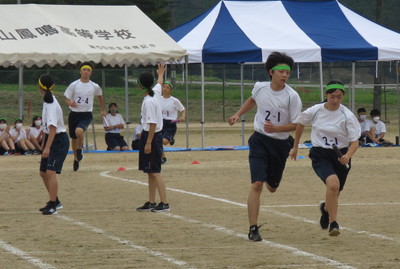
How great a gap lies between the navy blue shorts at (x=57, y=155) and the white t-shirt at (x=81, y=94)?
6282mm

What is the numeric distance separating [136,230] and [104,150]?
1488 centimetres

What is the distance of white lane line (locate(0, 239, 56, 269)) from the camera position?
28.9 feet

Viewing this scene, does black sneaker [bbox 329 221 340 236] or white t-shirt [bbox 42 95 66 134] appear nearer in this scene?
black sneaker [bbox 329 221 340 236]

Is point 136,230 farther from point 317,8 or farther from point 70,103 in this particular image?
point 317,8

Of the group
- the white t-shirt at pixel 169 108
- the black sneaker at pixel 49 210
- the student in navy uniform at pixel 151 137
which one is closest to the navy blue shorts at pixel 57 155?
the black sneaker at pixel 49 210

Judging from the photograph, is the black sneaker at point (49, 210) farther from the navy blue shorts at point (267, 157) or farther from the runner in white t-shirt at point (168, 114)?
the runner in white t-shirt at point (168, 114)

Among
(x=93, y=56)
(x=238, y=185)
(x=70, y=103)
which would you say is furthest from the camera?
(x=93, y=56)

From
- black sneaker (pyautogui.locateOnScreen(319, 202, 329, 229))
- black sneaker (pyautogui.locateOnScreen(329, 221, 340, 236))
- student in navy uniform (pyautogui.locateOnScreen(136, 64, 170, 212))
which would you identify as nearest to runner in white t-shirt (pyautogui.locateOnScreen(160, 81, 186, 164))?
student in navy uniform (pyautogui.locateOnScreen(136, 64, 170, 212))

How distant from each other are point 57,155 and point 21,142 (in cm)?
1140

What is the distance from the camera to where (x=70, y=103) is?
18.8 m

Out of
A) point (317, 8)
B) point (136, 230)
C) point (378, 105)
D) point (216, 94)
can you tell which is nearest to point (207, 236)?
point (136, 230)

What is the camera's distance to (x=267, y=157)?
1053cm

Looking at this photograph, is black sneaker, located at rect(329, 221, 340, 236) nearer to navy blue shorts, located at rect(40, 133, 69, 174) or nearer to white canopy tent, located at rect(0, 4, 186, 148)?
navy blue shorts, located at rect(40, 133, 69, 174)

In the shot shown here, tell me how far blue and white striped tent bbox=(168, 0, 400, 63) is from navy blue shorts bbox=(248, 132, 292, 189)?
528 inches
